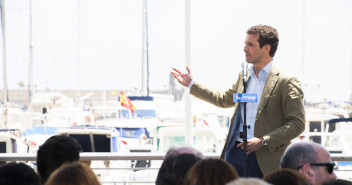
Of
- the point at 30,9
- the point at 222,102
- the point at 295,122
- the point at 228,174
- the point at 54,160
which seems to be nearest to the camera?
the point at 228,174

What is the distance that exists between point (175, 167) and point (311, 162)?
2.49 ft

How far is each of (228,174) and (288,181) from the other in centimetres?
28

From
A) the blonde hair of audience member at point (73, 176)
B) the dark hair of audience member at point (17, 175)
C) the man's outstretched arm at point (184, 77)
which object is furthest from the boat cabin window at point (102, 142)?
the blonde hair of audience member at point (73, 176)

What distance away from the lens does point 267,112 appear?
425 cm

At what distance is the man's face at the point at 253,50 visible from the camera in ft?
13.9

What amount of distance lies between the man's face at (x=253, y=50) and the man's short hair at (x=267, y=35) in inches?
1.1

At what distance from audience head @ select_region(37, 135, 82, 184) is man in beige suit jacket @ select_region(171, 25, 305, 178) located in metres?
1.23

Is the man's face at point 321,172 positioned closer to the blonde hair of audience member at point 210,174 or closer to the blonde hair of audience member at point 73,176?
the blonde hair of audience member at point 210,174

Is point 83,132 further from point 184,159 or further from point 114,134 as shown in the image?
point 184,159

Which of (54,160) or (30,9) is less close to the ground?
(30,9)

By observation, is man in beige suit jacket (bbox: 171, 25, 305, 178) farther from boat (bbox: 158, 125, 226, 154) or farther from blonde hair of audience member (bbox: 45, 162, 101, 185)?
boat (bbox: 158, 125, 226, 154)

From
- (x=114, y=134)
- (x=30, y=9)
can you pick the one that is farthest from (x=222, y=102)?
(x=30, y=9)

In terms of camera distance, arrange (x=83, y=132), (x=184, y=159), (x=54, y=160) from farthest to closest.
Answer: (x=83, y=132) → (x=54, y=160) → (x=184, y=159)

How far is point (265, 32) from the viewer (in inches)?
166
